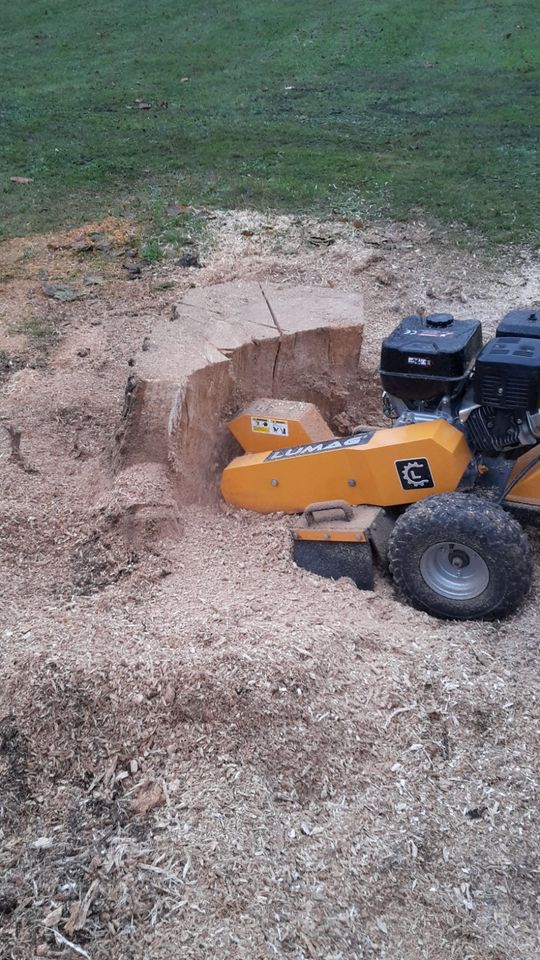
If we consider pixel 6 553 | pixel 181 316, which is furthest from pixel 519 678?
pixel 181 316

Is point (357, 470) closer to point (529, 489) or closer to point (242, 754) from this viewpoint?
point (529, 489)

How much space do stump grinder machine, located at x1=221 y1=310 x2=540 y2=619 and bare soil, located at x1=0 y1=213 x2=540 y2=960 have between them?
0.16 metres

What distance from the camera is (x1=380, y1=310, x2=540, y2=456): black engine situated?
3.95m

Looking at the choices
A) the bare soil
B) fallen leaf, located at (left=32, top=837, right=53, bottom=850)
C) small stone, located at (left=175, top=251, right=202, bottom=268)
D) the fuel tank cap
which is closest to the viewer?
the bare soil

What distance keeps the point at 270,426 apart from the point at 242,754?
6.40 feet

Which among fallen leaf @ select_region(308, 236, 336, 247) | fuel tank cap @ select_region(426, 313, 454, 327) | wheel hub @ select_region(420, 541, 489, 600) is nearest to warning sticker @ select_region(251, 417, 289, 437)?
fuel tank cap @ select_region(426, 313, 454, 327)

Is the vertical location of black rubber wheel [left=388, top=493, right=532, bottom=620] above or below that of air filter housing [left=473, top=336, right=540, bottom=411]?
below

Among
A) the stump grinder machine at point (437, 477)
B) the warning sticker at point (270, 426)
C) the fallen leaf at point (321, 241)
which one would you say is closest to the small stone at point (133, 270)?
the fallen leaf at point (321, 241)

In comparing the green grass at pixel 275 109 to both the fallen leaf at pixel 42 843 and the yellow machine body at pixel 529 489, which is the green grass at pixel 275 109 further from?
the fallen leaf at pixel 42 843

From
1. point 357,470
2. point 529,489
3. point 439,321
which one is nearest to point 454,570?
point 529,489

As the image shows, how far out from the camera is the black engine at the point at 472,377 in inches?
156

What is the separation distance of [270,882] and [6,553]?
2241 millimetres

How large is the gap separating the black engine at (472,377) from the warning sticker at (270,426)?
622 mm

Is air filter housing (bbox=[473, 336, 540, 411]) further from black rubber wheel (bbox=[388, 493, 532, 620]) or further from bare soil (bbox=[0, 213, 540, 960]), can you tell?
bare soil (bbox=[0, 213, 540, 960])
